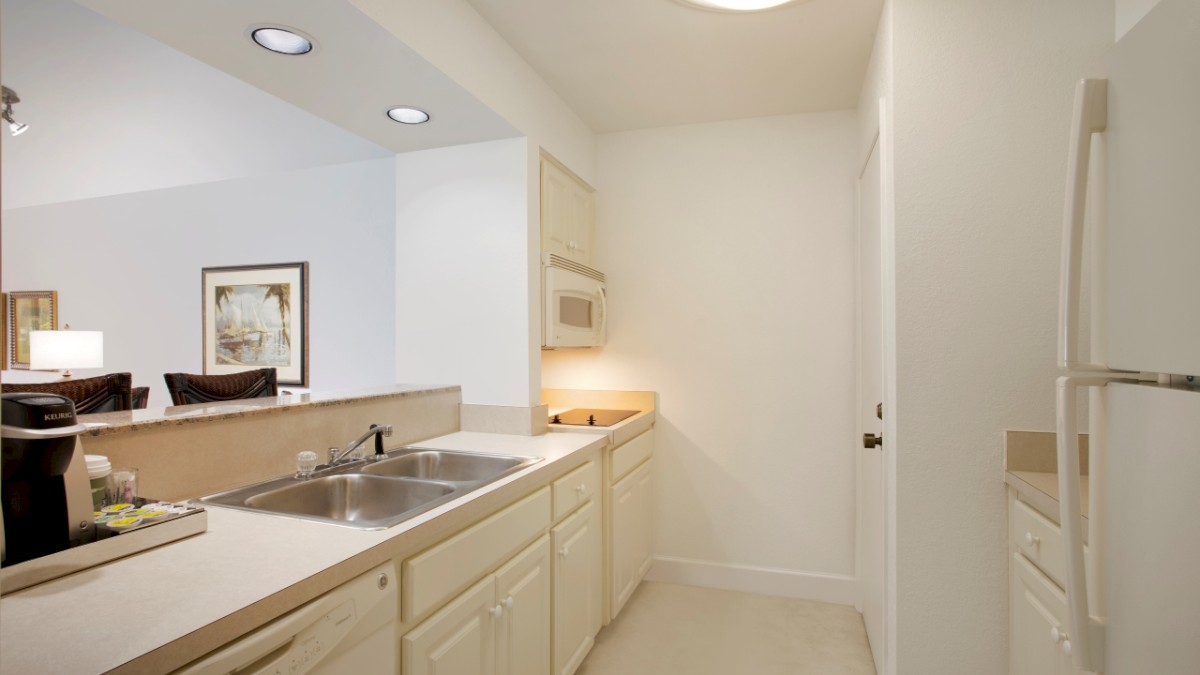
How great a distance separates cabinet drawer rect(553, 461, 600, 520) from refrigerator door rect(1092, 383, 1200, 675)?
58.6 inches

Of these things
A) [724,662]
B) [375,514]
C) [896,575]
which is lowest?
[724,662]

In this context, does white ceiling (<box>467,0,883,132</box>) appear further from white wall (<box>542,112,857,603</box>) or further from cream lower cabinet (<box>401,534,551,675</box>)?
cream lower cabinet (<box>401,534,551,675</box>)

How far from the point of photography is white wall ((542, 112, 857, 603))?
3.04 meters

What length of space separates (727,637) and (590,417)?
1.12m

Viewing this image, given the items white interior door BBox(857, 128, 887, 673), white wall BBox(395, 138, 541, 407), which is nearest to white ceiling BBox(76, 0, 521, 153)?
white wall BBox(395, 138, 541, 407)

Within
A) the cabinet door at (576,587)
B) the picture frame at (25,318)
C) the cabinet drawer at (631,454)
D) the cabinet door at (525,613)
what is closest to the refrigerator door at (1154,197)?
the cabinet door at (525,613)

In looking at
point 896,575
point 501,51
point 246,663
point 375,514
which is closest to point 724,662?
point 896,575

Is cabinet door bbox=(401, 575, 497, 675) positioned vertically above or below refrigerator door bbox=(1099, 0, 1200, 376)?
below

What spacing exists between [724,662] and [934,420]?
132 cm

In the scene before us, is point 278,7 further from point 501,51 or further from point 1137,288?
point 1137,288

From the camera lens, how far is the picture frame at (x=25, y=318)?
16.4 feet

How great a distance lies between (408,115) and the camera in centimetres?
236

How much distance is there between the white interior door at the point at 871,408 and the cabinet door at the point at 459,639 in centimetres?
130

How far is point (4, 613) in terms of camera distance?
0.95 metres
